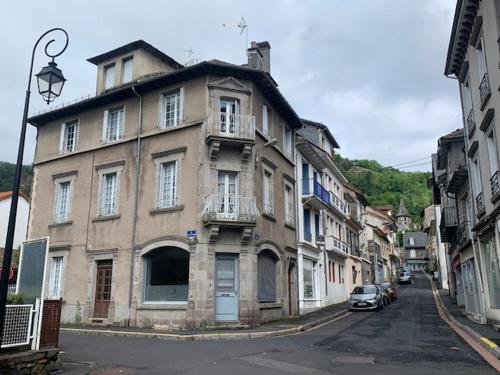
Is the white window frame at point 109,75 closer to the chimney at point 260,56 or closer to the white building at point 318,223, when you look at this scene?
the chimney at point 260,56

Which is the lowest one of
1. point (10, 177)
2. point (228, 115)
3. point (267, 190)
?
point (267, 190)

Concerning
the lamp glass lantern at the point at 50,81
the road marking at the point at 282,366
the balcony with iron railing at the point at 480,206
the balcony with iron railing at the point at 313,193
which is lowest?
the road marking at the point at 282,366

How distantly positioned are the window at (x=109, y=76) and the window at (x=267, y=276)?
11130 millimetres

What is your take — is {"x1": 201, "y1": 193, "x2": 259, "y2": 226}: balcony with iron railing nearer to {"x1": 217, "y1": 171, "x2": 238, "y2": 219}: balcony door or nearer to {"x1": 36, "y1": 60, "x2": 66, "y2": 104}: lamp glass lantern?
{"x1": 217, "y1": 171, "x2": 238, "y2": 219}: balcony door

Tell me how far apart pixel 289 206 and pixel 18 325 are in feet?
51.3

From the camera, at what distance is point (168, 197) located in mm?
18219

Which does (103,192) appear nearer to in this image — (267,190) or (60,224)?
(60,224)

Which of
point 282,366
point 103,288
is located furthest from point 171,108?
point 282,366

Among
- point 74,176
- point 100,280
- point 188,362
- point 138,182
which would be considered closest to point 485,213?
point 188,362

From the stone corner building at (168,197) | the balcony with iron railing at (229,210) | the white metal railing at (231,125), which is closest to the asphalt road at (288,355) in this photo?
the stone corner building at (168,197)

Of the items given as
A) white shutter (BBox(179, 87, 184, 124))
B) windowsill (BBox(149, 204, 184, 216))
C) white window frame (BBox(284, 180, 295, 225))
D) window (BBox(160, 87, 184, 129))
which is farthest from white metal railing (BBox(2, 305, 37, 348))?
white window frame (BBox(284, 180, 295, 225))

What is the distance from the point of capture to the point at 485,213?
1544 centimetres

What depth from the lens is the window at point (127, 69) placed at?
2156cm

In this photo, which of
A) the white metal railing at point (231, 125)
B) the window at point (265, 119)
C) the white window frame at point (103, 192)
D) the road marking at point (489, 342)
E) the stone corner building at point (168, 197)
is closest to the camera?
the road marking at point (489, 342)
